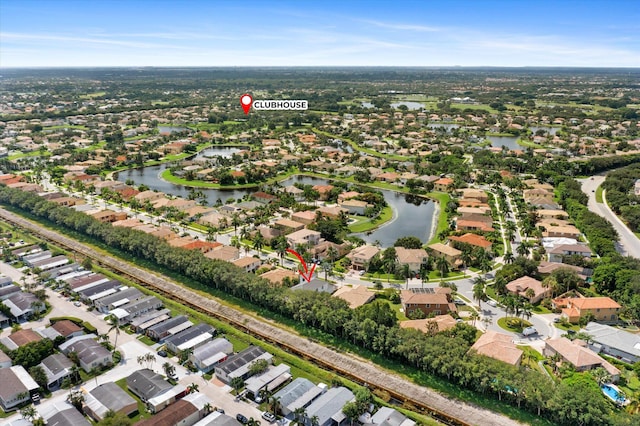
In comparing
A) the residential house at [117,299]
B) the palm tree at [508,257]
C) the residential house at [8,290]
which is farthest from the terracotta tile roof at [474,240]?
the residential house at [8,290]

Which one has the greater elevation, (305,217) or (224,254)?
(305,217)

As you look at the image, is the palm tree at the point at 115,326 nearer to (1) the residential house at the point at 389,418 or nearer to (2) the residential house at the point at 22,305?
(2) the residential house at the point at 22,305

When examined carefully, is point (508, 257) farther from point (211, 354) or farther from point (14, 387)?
point (14, 387)

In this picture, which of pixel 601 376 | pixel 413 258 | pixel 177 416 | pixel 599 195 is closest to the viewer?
pixel 177 416

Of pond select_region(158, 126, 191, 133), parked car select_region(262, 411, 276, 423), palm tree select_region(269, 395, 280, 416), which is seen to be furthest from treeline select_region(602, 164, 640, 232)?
pond select_region(158, 126, 191, 133)

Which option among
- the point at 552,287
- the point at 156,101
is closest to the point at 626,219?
the point at 552,287

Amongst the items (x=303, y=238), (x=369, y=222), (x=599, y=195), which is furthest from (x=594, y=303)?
(x=599, y=195)
